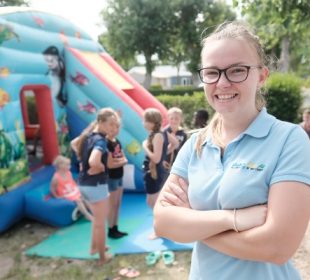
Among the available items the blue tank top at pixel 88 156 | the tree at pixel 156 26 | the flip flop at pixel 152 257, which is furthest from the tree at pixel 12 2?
the flip flop at pixel 152 257

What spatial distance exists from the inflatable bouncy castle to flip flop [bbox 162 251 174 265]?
1.52 metres

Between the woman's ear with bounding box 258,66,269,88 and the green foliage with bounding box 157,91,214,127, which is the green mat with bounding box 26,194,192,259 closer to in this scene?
the woman's ear with bounding box 258,66,269,88

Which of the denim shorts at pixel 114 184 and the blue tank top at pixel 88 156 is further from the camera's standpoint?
the denim shorts at pixel 114 184

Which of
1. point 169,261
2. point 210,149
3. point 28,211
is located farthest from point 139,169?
point 210,149

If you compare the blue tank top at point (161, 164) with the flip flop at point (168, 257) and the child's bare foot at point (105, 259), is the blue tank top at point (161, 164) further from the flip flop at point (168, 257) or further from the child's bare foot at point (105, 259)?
the child's bare foot at point (105, 259)

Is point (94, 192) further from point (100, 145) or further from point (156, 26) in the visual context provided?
point (156, 26)

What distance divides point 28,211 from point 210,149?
161 inches

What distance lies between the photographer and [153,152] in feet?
13.7

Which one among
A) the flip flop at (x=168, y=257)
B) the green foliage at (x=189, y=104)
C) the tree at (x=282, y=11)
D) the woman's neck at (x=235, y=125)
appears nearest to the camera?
the woman's neck at (x=235, y=125)

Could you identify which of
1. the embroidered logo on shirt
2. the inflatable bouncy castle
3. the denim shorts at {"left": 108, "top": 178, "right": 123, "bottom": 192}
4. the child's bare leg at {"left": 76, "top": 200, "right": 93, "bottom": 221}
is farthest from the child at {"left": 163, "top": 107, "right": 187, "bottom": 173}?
the embroidered logo on shirt

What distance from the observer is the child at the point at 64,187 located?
4918 mm

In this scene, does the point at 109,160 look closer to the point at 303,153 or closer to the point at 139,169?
the point at 139,169

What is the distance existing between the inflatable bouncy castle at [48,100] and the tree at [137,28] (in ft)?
69.7

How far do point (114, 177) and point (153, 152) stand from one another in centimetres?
55
